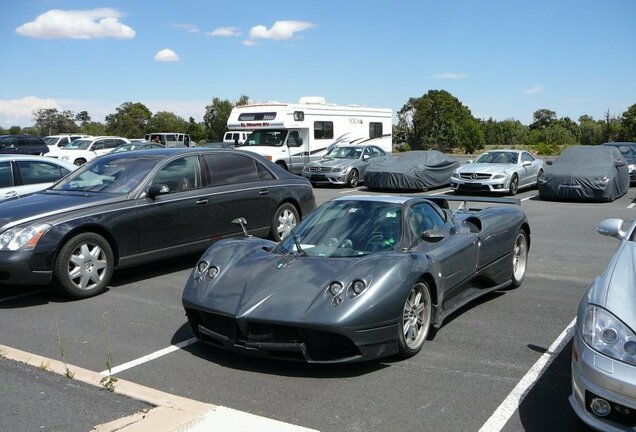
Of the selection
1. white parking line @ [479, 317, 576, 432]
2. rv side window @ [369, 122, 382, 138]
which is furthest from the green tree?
white parking line @ [479, 317, 576, 432]

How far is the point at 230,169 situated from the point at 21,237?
125 inches

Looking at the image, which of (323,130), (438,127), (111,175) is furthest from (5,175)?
(438,127)

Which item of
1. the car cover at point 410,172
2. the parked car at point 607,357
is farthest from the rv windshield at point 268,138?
the parked car at point 607,357

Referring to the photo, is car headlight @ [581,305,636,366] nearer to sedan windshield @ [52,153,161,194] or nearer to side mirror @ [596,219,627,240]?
side mirror @ [596,219,627,240]

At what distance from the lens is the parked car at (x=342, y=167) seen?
21328 mm

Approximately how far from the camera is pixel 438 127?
57.2 m

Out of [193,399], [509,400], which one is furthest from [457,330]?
[193,399]

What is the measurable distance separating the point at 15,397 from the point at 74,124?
271ft

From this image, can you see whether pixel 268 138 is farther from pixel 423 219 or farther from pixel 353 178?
pixel 423 219

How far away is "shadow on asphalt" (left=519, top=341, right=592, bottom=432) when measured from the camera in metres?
3.83

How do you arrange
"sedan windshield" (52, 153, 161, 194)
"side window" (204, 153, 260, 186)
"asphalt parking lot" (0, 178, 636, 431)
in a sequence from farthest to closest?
1. "side window" (204, 153, 260, 186)
2. "sedan windshield" (52, 153, 161, 194)
3. "asphalt parking lot" (0, 178, 636, 431)

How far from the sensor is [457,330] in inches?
227

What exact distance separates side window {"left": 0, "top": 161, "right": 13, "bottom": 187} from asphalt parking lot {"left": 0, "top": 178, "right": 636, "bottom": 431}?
3.06 m

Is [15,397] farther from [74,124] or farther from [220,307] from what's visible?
[74,124]
